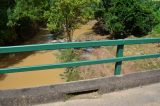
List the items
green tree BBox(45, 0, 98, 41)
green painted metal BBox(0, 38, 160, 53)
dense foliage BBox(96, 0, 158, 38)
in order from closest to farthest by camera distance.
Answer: green painted metal BBox(0, 38, 160, 53) < dense foliage BBox(96, 0, 158, 38) < green tree BBox(45, 0, 98, 41)

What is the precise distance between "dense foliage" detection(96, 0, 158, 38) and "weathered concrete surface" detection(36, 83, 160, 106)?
1569cm

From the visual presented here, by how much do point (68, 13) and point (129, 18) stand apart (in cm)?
452

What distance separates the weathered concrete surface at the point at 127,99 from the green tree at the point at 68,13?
1640 cm

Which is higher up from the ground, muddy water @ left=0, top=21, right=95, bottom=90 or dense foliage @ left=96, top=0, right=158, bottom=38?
dense foliage @ left=96, top=0, right=158, bottom=38

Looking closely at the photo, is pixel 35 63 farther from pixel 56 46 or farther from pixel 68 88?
pixel 56 46

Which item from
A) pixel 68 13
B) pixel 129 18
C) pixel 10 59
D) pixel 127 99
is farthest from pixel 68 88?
pixel 10 59

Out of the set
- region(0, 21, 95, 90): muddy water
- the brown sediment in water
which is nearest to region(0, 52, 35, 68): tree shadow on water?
region(0, 21, 95, 90): muddy water

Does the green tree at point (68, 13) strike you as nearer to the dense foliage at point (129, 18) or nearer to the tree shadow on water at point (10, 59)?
the dense foliage at point (129, 18)

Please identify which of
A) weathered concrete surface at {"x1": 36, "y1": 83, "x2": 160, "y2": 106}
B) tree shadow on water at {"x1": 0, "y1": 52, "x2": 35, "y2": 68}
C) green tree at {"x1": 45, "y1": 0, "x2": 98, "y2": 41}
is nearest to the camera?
weathered concrete surface at {"x1": 36, "y1": 83, "x2": 160, "y2": 106}

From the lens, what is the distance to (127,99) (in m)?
5.82

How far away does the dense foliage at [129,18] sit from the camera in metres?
21.6

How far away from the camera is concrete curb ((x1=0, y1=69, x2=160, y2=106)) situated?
17.8 ft

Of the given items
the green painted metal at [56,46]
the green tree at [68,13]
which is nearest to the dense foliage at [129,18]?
the green tree at [68,13]

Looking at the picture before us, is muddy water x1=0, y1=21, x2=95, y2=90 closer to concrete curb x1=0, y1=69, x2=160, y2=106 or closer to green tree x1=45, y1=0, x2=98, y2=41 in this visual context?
green tree x1=45, y1=0, x2=98, y2=41
